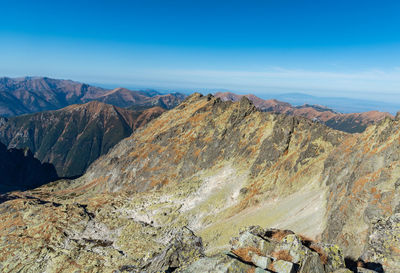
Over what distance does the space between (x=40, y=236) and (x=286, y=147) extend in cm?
8067

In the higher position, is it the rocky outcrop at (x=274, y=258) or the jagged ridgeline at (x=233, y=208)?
the rocky outcrop at (x=274, y=258)

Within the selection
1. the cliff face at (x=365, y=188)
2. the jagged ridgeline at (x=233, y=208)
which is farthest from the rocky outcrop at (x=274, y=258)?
the cliff face at (x=365, y=188)

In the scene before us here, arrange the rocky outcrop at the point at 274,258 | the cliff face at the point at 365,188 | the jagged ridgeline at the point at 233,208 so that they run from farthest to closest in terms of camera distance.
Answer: the cliff face at the point at 365,188, the jagged ridgeline at the point at 233,208, the rocky outcrop at the point at 274,258

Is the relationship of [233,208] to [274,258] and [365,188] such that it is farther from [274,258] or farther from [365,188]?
[274,258]

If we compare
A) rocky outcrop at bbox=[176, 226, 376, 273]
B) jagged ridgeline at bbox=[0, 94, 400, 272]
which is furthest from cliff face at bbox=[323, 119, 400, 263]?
rocky outcrop at bbox=[176, 226, 376, 273]

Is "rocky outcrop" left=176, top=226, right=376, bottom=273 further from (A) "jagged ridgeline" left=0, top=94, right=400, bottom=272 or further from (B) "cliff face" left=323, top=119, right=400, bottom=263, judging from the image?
(B) "cliff face" left=323, top=119, right=400, bottom=263

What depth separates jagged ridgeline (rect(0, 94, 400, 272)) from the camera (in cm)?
2031

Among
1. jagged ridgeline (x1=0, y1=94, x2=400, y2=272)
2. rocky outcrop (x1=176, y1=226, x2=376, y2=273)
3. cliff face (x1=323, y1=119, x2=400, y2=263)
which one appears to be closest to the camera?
rocky outcrop (x1=176, y1=226, x2=376, y2=273)

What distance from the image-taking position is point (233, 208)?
71.0 m

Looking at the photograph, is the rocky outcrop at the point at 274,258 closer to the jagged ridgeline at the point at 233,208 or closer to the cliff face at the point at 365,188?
the jagged ridgeline at the point at 233,208

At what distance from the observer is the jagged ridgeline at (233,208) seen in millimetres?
20308

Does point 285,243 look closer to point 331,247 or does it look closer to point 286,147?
point 331,247

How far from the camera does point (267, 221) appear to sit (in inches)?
2260

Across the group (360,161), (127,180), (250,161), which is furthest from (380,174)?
(127,180)
